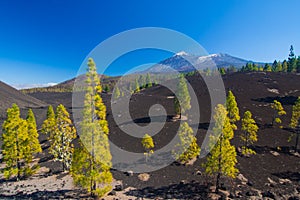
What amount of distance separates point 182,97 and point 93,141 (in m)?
39.9

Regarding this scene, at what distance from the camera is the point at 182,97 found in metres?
58.8

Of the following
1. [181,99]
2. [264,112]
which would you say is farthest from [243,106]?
[181,99]


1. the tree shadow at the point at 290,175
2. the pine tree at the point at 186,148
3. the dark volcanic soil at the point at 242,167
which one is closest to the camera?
the dark volcanic soil at the point at 242,167

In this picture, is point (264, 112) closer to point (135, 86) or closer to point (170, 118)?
point (170, 118)

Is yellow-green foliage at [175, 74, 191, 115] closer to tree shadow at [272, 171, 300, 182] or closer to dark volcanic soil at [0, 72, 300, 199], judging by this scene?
dark volcanic soil at [0, 72, 300, 199]

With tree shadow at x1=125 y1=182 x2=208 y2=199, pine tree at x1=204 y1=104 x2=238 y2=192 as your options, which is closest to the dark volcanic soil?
tree shadow at x1=125 y1=182 x2=208 y2=199

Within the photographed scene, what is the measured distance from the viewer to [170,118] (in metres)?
61.6

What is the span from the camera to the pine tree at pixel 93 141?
2120cm

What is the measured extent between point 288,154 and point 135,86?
374ft

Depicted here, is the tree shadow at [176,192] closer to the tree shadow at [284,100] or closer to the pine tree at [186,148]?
the pine tree at [186,148]

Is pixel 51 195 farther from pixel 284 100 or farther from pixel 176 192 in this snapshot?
pixel 284 100

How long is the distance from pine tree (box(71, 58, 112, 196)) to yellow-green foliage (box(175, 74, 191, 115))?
124 feet

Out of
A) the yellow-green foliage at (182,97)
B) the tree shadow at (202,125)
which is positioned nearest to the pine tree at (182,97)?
the yellow-green foliage at (182,97)

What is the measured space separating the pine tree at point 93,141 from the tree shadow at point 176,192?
6665 millimetres
